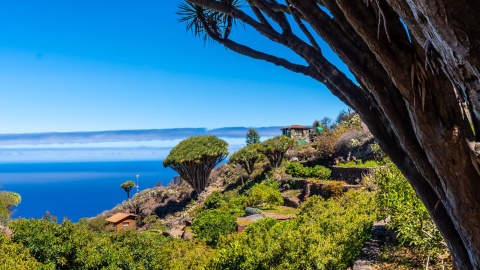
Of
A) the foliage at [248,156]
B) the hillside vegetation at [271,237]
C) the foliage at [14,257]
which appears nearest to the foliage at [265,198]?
the hillside vegetation at [271,237]

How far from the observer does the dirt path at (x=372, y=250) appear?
9.35 meters

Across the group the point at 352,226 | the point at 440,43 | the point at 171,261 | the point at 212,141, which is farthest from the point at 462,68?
the point at 212,141

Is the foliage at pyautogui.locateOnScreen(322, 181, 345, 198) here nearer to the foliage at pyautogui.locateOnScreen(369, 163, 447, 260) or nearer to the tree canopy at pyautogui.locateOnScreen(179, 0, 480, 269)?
the foliage at pyautogui.locateOnScreen(369, 163, 447, 260)

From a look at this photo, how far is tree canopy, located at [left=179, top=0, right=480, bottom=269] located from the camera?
1.52 metres

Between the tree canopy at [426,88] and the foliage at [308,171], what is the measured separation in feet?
85.7

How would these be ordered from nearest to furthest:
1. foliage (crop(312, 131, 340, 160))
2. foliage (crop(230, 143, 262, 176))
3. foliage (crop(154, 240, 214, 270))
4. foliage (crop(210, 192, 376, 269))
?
foliage (crop(210, 192, 376, 269)) < foliage (crop(154, 240, 214, 270)) < foliage (crop(312, 131, 340, 160)) < foliage (crop(230, 143, 262, 176))

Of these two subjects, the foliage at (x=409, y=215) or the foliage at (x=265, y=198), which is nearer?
the foliage at (x=409, y=215)

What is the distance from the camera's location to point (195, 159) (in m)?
35.5

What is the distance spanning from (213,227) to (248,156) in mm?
15506

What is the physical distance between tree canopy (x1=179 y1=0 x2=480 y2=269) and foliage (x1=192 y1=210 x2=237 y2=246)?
695 inches

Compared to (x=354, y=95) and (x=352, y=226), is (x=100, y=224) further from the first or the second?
(x=354, y=95)

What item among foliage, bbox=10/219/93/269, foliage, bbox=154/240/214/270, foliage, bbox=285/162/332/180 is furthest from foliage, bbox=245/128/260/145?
foliage, bbox=10/219/93/269

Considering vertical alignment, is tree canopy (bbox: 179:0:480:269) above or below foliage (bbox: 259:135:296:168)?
above

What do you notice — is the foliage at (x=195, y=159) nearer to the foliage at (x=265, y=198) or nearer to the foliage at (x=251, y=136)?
the foliage at (x=265, y=198)
